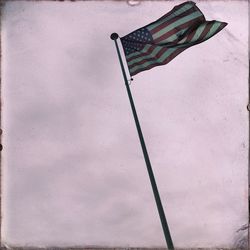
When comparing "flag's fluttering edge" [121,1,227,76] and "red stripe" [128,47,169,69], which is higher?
"flag's fluttering edge" [121,1,227,76]

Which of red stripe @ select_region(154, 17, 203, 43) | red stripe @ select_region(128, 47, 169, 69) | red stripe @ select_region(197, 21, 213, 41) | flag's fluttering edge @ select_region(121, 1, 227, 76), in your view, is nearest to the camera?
red stripe @ select_region(197, 21, 213, 41)

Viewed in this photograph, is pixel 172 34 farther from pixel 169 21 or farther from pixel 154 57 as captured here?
pixel 154 57

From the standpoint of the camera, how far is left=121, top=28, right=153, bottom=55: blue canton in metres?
14.0

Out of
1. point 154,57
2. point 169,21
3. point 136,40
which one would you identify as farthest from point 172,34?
point 136,40

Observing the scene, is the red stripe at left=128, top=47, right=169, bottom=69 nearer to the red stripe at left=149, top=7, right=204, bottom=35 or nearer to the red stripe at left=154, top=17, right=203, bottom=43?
the red stripe at left=154, top=17, right=203, bottom=43

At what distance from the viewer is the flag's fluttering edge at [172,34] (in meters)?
13.5

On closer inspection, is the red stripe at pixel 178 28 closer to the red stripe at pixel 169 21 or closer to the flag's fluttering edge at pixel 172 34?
the flag's fluttering edge at pixel 172 34

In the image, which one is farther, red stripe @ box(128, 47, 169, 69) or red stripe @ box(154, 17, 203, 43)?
red stripe @ box(128, 47, 169, 69)

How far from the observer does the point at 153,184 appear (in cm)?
1101

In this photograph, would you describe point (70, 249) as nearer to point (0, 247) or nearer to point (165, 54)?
point (0, 247)

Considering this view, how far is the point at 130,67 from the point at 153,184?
5.62m

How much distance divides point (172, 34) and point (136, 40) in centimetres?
141

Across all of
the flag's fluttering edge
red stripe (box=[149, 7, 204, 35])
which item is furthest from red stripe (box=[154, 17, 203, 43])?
red stripe (box=[149, 7, 204, 35])

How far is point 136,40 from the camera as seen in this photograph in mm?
14336
